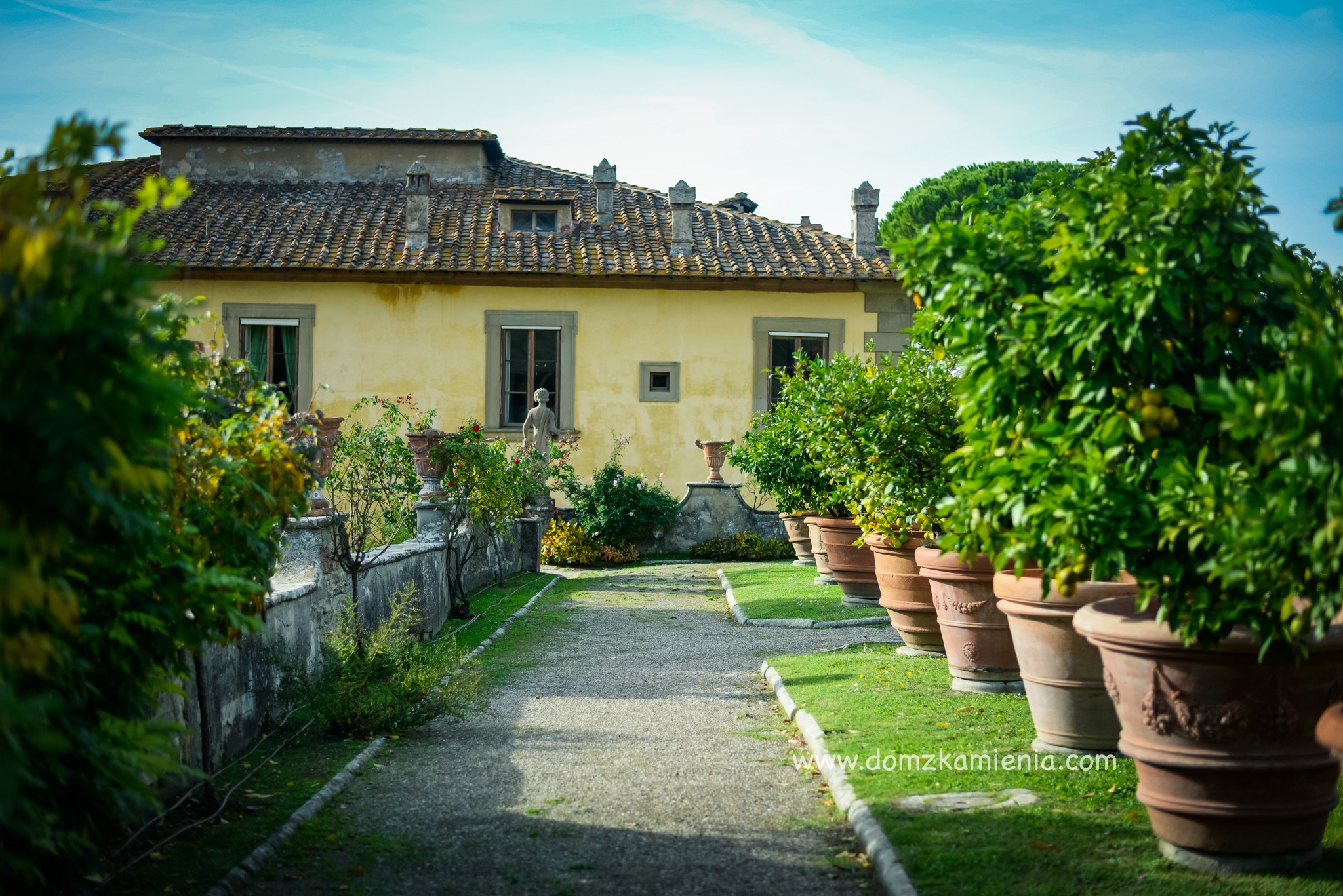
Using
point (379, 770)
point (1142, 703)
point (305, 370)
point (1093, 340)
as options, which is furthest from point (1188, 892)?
point (305, 370)

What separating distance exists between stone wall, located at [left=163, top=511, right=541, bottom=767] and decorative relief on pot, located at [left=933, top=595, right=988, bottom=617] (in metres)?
3.74

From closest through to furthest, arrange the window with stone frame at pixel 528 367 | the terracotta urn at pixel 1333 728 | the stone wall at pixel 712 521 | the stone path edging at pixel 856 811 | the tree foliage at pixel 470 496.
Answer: the terracotta urn at pixel 1333 728 < the stone path edging at pixel 856 811 < the tree foliage at pixel 470 496 < the stone wall at pixel 712 521 < the window with stone frame at pixel 528 367

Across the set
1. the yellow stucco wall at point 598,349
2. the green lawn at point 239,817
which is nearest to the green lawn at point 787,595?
the yellow stucco wall at point 598,349

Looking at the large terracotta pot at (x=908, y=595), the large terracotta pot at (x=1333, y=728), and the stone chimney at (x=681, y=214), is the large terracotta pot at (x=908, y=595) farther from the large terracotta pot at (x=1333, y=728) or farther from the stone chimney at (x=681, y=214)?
the stone chimney at (x=681, y=214)

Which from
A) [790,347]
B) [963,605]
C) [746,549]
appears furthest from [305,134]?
[963,605]

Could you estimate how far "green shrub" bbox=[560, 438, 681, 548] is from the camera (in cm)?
1719

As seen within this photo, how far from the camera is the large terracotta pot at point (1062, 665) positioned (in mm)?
5137

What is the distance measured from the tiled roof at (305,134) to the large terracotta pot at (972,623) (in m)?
17.3

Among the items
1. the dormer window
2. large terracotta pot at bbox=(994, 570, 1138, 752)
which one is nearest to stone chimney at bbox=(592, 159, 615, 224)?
the dormer window

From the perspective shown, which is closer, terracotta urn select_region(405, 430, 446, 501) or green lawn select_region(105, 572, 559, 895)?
green lawn select_region(105, 572, 559, 895)

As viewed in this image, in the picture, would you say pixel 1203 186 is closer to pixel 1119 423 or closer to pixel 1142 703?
pixel 1119 423

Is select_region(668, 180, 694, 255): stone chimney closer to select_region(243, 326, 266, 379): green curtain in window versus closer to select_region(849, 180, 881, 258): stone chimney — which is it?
select_region(849, 180, 881, 258): stone chimney

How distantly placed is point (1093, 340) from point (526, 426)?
14409mm

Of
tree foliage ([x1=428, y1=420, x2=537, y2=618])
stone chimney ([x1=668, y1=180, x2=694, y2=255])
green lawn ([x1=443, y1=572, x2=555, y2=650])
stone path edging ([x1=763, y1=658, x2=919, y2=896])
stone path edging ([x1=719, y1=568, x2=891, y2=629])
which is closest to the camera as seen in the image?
stone path edging ([x1=763, y1=658, x2=919, y2=896])
